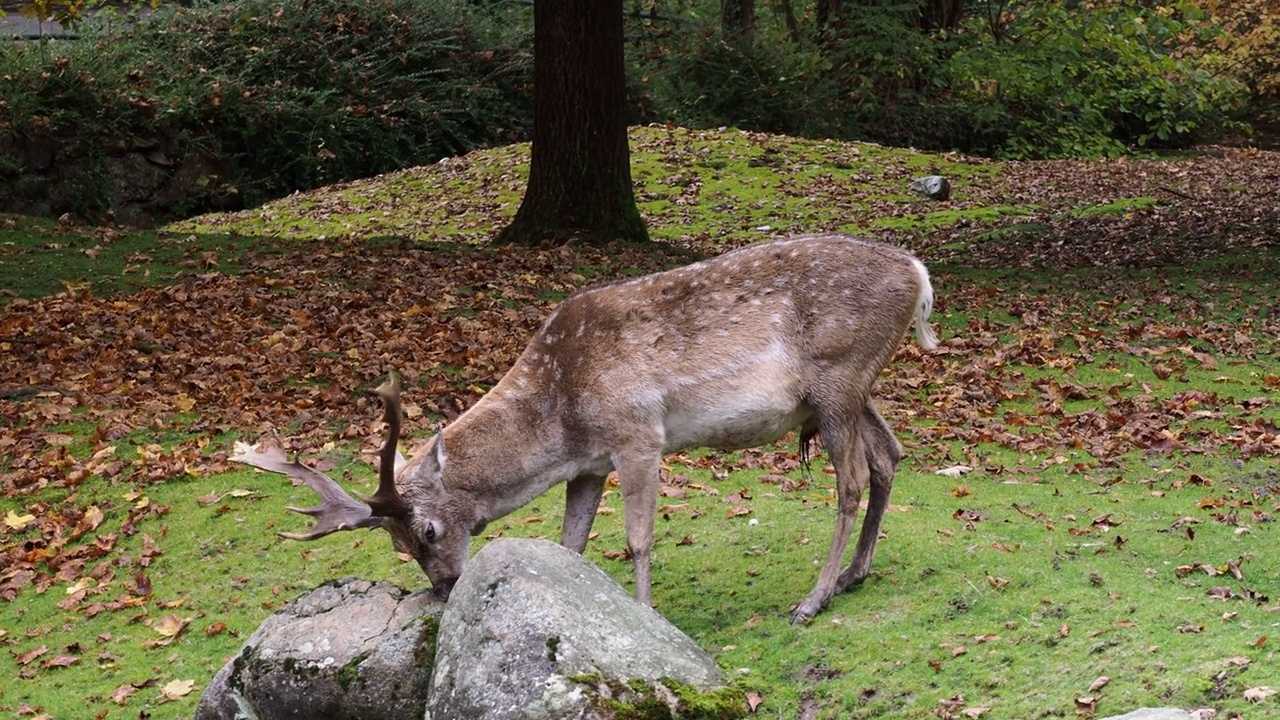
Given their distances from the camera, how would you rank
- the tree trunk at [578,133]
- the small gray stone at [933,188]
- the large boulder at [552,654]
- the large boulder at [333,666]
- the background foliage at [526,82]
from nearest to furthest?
the large boulder at [552,654], the large boulder at [333,666], the tree trunk at [578,133], the small gray stone at [933,188], the background foliage at [526,82]

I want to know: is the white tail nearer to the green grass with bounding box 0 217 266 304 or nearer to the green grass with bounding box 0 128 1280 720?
the green grass with bounding box 0 128 1280 720

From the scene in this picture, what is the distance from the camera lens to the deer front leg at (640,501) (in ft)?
22.0

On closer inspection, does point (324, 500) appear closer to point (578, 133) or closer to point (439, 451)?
point (439, 451)

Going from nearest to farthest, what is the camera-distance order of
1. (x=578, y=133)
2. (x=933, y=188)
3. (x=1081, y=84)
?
1. (x=578, y=133)
2. (x=933, y=188)
3. (x=1081, y=84)

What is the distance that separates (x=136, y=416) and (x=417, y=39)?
1690cm

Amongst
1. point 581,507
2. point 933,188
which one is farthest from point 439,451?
point 933,188

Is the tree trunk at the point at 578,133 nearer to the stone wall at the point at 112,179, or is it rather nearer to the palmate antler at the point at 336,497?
the stone wall at the point at 112,179

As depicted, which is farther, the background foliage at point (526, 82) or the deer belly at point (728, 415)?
the background foliage at point (526, 82)

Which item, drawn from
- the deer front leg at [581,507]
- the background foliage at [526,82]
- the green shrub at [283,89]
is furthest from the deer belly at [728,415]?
the green shrub at [283,89]

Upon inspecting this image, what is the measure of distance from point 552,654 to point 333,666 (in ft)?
3.92

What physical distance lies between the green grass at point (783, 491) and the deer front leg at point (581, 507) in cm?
63

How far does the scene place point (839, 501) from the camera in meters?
6.88

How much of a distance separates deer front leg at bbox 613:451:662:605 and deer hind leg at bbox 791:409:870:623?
0.78 metres

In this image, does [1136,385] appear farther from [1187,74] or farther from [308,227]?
[1187,74]
